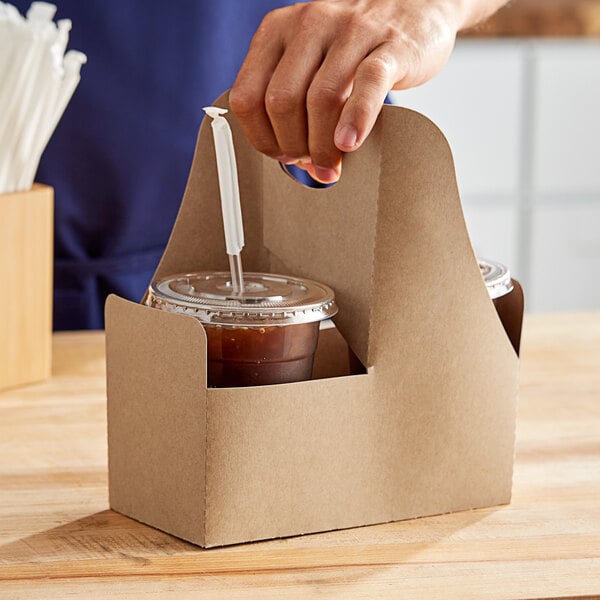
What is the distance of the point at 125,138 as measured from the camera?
146 cm

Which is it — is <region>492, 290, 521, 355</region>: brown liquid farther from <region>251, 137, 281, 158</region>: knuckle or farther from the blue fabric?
the blue fabric

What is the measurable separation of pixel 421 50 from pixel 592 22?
2.35 meters

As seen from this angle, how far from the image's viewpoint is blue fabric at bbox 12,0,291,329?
144 centimetres

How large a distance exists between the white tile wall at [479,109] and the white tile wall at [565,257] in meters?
0.18

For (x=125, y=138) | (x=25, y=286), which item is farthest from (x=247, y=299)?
(x=125, y=138)

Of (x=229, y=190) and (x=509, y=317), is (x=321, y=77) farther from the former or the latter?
(x=509, y=317)

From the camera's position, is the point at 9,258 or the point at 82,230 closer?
the point at 9,258

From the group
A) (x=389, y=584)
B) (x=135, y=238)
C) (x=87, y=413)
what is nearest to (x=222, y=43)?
(x=135, y=238)

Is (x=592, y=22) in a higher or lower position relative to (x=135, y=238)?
higher

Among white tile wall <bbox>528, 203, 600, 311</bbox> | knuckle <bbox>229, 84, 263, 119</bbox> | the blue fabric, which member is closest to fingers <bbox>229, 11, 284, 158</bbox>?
knuckle <bbox>229, 84, 263, 119</bbox>

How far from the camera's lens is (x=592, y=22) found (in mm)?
3125

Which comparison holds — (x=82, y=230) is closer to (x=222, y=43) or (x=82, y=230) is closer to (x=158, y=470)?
(x=222, y=43)

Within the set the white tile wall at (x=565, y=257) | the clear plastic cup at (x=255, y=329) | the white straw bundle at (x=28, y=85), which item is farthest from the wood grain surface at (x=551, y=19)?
the clear plastic cup at (x=255, y=329)

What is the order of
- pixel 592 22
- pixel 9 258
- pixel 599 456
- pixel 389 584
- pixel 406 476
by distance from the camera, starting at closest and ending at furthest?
pixel 389 584 → pixel 406 476 → pixel 599 456 → pixel 9 258 → pixel 592 22
